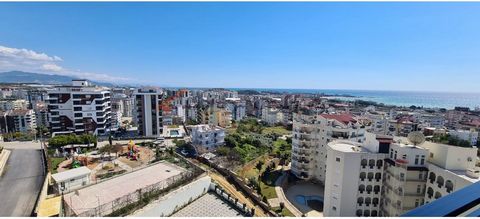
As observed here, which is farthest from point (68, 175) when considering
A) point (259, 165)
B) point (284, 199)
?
point (259, 165)

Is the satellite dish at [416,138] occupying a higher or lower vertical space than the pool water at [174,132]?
higher

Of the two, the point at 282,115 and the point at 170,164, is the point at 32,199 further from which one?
the point at 282,115

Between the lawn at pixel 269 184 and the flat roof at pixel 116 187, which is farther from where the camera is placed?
the lawn at pixel 269 184

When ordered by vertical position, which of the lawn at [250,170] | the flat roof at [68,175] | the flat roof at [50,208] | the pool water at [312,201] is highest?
the flat roof at [50,208]

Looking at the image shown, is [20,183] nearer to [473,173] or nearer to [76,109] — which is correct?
[76,109]

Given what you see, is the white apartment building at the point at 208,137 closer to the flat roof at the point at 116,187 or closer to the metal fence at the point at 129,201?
the flat roof at the point at 116,187

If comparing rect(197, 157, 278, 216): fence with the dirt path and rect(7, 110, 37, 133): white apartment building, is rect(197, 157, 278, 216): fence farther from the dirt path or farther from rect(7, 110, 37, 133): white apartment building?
rect(7, 110, 37, 133): white apartment building

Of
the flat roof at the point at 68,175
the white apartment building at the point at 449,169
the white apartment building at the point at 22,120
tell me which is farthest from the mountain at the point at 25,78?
the white apartment building at the point at 449,169

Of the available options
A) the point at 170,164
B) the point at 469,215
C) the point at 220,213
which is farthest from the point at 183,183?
the point at 469,215
